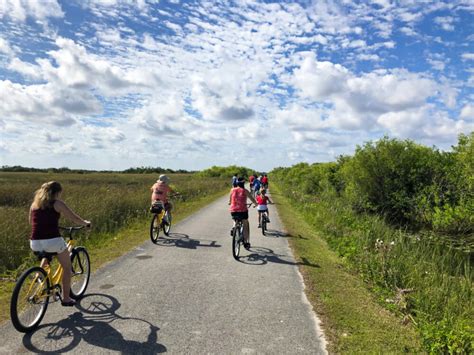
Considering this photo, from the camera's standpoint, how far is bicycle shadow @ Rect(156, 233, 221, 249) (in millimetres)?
9851

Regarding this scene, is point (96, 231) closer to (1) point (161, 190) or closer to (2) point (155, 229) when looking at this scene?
(2) point (155, 229)

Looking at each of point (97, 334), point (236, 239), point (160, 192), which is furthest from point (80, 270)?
point (160, 192)

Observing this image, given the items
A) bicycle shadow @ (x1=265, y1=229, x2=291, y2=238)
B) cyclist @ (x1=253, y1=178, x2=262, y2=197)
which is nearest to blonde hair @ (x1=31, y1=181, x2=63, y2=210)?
bicycle shadow @ (x1=265, y1=229, x2=291, y2=238)

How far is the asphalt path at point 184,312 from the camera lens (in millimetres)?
4145

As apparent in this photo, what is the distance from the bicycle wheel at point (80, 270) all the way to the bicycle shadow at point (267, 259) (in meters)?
3.81

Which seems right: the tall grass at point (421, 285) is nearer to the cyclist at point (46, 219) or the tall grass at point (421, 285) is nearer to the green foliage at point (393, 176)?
the green foliage at point (393, 176)

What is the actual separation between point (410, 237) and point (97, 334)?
9.89 meters

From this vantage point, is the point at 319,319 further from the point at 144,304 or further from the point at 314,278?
the point at 144,304

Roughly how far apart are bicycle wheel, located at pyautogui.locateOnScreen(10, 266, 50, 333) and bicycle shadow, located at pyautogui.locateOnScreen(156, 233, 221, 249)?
5138 millimetres

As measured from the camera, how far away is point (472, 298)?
599cm

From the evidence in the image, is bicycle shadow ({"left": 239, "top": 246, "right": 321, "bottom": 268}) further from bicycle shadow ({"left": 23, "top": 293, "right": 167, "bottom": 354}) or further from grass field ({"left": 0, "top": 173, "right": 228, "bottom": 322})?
bicycle shadow ({"left": 23, "top": 293, "right": 167, "bottom": 354})

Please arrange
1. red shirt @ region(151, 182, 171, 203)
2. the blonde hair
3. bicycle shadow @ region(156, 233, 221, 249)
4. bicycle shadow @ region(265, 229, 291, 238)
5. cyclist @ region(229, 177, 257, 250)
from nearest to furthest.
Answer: the blonde hair → cyclist @ region(229, 177, 257, 250) → bicycle shadow @ region(156, 233, 221, 249) → red shirt @ region(151, 182, 171, 203) → bicycle shadow @ region(265, 229, 291, 238)

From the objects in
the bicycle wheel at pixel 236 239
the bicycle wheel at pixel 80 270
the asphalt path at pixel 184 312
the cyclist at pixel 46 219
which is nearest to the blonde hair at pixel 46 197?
the cyclist at pixel 46 219

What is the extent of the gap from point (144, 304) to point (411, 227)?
1275cm
